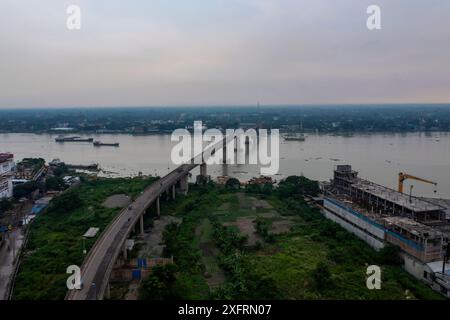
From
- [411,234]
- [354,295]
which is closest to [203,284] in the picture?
[354,295]

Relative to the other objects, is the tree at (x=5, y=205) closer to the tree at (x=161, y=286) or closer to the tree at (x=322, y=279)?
the tree at (x=161, y=286)

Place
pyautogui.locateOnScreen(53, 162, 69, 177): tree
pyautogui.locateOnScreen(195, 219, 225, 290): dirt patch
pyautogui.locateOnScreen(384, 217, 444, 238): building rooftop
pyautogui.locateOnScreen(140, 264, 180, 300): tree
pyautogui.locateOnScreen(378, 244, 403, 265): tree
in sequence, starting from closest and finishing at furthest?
pyautogui.locateOnScreen(140, 264, 180, 300): tree
pyautogui.locateOnScreen(384, 217, 444, 238): building rooftop
pyautogui.locateOnScreen(195, 219, 225, 290): dirt patch
pyautogui.locateOnScreen(378, 244, 403, 265): tree
pyautogui.locateOnScreen(53, 162, 69, 177): tree

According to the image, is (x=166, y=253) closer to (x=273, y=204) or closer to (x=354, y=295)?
(x=354, y=295)

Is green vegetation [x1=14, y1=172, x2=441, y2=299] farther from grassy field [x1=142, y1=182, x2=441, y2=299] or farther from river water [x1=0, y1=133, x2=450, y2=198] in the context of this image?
river water [x1=0, y1=133, x2=450, y2=198]

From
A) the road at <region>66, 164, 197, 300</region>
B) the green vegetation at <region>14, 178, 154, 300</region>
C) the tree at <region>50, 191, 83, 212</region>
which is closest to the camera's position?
the road at <region>66, 164, 197, 300</region>

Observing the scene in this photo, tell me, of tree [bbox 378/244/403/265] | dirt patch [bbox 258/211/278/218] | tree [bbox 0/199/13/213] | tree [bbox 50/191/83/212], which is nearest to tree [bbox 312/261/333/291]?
tree [bbox 378/244/403/265]

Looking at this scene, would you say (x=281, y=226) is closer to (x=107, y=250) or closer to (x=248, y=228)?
(x=248, y=228)

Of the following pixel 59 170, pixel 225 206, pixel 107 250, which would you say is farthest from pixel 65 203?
pixel 59 170

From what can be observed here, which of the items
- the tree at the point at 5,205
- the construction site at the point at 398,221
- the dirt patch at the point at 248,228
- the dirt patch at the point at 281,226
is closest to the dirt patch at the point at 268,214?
the dirt patch at the point at 248,228
